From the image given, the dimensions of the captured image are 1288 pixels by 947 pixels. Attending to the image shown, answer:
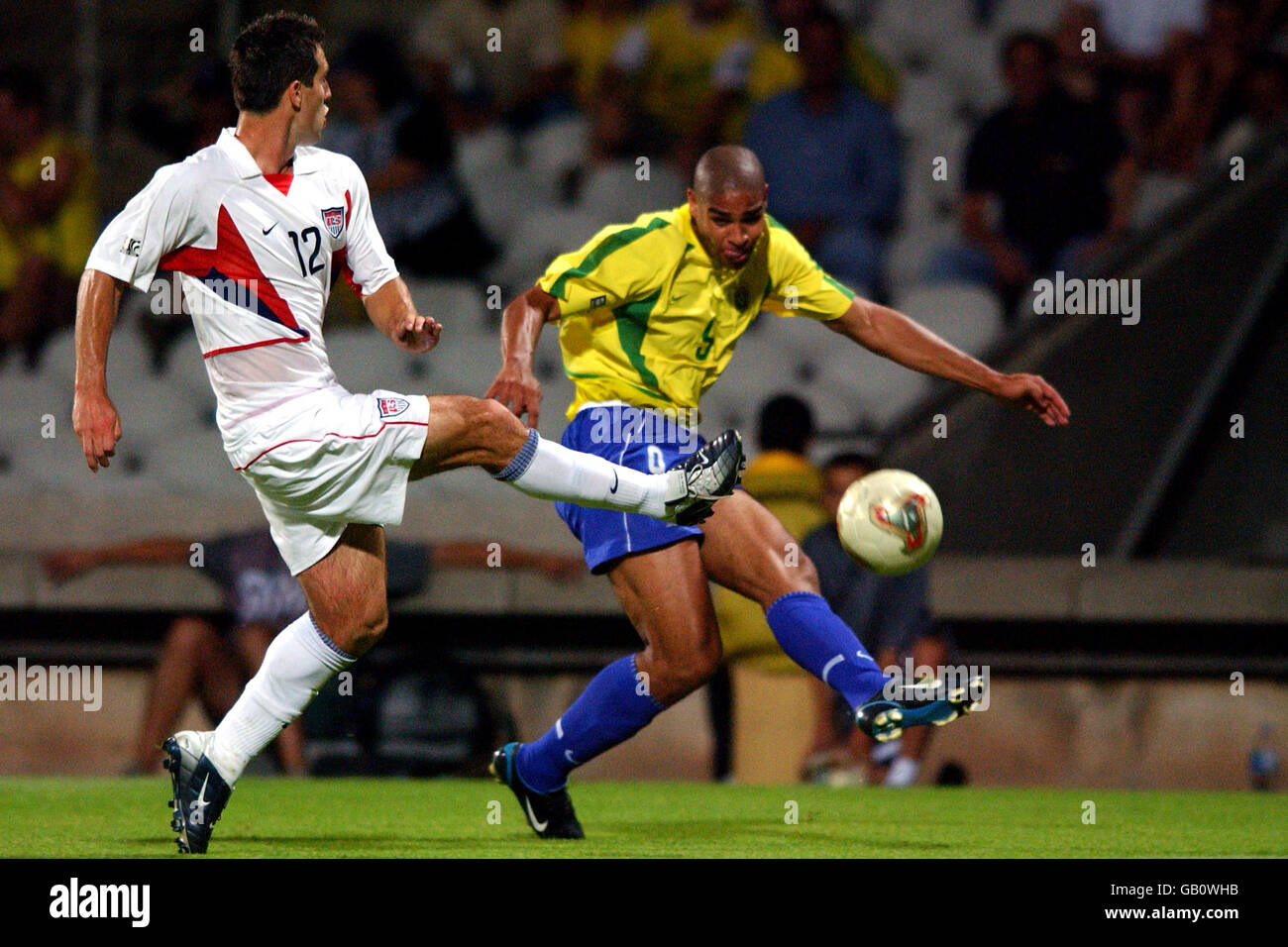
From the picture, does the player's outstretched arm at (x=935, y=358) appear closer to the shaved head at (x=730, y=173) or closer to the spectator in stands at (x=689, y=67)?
the shaved head at (x=730, y=173)

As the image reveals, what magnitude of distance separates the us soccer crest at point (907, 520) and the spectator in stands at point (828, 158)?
4769mm

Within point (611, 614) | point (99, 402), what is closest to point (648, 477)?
point (99, 402)

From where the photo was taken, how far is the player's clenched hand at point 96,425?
4.22m

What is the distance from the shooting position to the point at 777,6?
10406 mm

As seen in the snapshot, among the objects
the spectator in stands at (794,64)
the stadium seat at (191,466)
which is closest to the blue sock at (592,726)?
the stadium seat at (191,466)

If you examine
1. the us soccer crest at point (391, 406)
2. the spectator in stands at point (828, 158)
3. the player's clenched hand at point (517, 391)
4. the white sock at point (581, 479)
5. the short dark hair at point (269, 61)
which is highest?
the spectator in stands at point (828, 158)

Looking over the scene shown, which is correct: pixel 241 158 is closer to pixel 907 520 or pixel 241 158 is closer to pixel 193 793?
pixel 193 793

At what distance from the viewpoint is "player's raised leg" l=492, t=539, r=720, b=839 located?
5.03 m

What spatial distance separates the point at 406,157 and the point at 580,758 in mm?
5399

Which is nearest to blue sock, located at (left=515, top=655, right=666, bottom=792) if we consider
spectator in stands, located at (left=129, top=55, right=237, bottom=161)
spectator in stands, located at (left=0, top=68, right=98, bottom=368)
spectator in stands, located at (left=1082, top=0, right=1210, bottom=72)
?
spectator in stands, located at (left=129, top=55, right=237, bottom=161)

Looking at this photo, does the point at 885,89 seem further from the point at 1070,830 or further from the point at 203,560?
the point at 1070,830

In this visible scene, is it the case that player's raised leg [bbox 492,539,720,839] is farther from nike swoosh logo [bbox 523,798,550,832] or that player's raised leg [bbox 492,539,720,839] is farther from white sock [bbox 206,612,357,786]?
white sock [bbox 206,612,357,786]

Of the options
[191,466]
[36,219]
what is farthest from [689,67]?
[36,219]

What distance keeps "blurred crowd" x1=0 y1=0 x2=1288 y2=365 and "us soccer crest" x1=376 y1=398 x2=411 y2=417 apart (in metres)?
5.47
